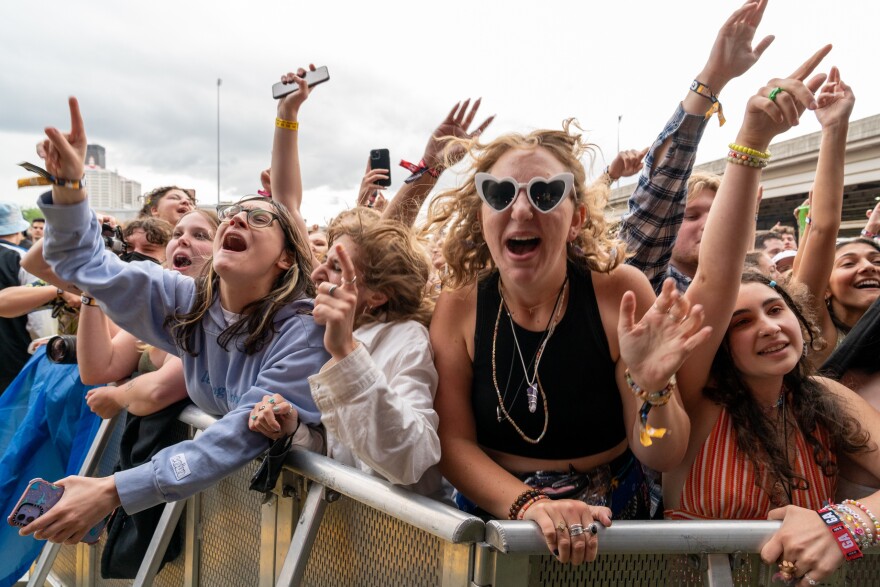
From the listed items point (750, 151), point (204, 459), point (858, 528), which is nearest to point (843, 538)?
point (858, 528)

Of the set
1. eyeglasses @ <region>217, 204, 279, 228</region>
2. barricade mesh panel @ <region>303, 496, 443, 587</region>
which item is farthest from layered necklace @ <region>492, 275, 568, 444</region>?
eyeglasses @ <region>217, 204, 279, 228</region>

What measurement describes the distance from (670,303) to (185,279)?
1931 millimetres

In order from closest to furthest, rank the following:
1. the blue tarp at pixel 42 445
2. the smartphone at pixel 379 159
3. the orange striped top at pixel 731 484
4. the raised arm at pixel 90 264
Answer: the orange striped top at pixel 731 484
the raised arm at pixel 90 264
the blue tarp at pixel 42 445
the smartphone at pixel 379 159

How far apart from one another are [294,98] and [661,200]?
203 centimetres

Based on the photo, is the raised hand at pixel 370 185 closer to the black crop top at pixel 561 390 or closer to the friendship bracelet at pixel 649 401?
the black crop top at pixel 561 390

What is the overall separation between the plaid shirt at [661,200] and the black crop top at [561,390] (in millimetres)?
560

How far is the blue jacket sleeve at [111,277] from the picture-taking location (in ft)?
7.54

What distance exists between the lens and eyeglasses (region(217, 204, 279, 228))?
2475mm

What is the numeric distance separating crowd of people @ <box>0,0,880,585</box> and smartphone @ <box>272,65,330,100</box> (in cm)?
115

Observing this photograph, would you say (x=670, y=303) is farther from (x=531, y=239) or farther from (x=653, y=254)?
(x=653, y=254)

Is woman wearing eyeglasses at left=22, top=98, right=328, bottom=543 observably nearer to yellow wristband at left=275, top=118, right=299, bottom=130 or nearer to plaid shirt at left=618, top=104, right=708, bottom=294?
yellow wristband at left=275, top=118, right=299, bottom=130

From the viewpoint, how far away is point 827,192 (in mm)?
2914

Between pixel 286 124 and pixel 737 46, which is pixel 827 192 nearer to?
pixel 737 46

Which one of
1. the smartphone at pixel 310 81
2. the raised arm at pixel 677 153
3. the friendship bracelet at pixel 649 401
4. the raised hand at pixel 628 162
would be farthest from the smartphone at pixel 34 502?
the raised hand at pixel 628 162
